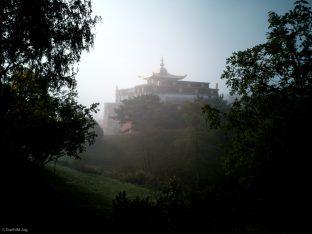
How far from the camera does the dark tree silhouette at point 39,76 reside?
9102 mm

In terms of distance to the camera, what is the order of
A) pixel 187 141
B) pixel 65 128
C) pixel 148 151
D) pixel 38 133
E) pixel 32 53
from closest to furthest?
pixel 32 53
pixel 38 133
pixel 65 128
pixel 187 141
pixel 148 151

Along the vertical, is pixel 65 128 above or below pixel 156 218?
above

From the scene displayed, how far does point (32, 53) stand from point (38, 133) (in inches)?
175

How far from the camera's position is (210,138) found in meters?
26.5

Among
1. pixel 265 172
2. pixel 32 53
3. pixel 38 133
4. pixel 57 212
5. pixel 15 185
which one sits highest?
pixel 32 53

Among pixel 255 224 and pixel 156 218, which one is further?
pixel 255 224

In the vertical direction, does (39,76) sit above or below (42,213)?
above

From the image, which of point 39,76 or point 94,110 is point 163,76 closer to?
point 94,110

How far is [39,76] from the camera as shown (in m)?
10.4

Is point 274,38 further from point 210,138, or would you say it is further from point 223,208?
point 210,138

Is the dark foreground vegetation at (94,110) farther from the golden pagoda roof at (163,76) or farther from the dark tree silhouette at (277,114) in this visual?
the golden pagoda roof at (163,76)

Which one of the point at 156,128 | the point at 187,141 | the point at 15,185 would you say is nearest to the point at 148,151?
the point at 156,128

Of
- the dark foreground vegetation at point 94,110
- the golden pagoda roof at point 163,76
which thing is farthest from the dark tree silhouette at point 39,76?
the golden pagoda roof at point 163,76

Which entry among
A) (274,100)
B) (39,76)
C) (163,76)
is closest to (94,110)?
(39,76)
